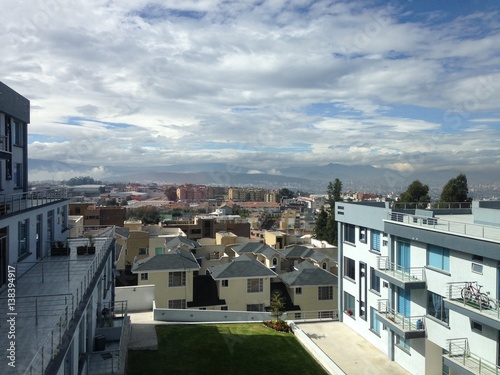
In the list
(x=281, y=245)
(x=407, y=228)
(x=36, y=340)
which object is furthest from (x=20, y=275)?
(x=281, y=245)

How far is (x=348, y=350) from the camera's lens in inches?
803

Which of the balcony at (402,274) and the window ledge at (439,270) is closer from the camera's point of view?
the window ledge at (439,270)

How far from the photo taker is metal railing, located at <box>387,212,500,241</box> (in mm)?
14153

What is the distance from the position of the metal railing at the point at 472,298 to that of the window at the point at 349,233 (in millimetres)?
8196

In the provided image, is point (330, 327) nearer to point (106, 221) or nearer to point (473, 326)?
point (473, 326)

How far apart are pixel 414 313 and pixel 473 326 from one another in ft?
11.8

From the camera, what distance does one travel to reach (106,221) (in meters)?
66.4

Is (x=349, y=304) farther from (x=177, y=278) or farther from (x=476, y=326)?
(x=177, y=278)

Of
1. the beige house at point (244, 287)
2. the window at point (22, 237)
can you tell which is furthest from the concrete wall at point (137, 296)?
the window at point (22, 237)

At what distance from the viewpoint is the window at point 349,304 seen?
23.7 meters

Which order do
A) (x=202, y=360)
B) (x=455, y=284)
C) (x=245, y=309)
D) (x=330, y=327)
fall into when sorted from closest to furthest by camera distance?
(x=455, y=284) < (x=202, y=360) < (x=330, y=327) < (x=245, y=309)

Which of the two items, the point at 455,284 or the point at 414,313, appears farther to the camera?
the point at 414,313

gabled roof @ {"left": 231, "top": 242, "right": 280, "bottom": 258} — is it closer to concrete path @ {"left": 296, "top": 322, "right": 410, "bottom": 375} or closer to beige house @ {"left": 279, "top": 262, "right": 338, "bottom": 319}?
beige house @ {"left": 279, "top": 262, "right": 338, "bottom": 319}

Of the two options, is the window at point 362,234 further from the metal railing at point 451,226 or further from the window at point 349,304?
the window at point 349,304
